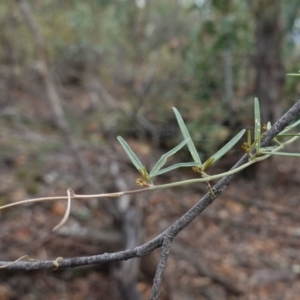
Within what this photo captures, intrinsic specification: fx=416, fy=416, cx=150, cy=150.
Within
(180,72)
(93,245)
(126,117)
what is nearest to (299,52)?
(180,72)

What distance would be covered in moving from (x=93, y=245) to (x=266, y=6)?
2.18 metres

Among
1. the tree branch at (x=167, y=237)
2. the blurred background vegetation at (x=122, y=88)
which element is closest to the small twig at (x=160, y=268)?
the tree branch at (x=167, y=237)

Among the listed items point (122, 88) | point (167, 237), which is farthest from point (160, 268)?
point (122, 88)

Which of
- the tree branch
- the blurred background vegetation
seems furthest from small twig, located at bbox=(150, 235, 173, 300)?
the blurred background vegetation

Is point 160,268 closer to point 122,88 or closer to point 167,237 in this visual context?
point 167,237

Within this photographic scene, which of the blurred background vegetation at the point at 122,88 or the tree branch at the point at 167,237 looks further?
the blurred background vegetation at the point at 122,88

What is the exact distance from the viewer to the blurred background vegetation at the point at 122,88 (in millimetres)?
3416

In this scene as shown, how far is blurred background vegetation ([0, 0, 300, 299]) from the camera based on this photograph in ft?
11.2

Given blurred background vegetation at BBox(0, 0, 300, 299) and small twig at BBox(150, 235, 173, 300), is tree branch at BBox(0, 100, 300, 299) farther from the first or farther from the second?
blurred background vegetation at BBox(0, 0, 300, 299)

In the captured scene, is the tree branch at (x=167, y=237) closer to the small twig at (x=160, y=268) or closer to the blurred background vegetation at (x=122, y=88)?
the small twig at (x=160, y=268)

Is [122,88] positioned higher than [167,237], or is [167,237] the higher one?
[167,237]

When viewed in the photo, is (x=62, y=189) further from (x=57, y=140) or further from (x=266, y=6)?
(x=266, y=6)

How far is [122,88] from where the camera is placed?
6.49 metres

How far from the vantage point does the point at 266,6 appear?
316 cm
